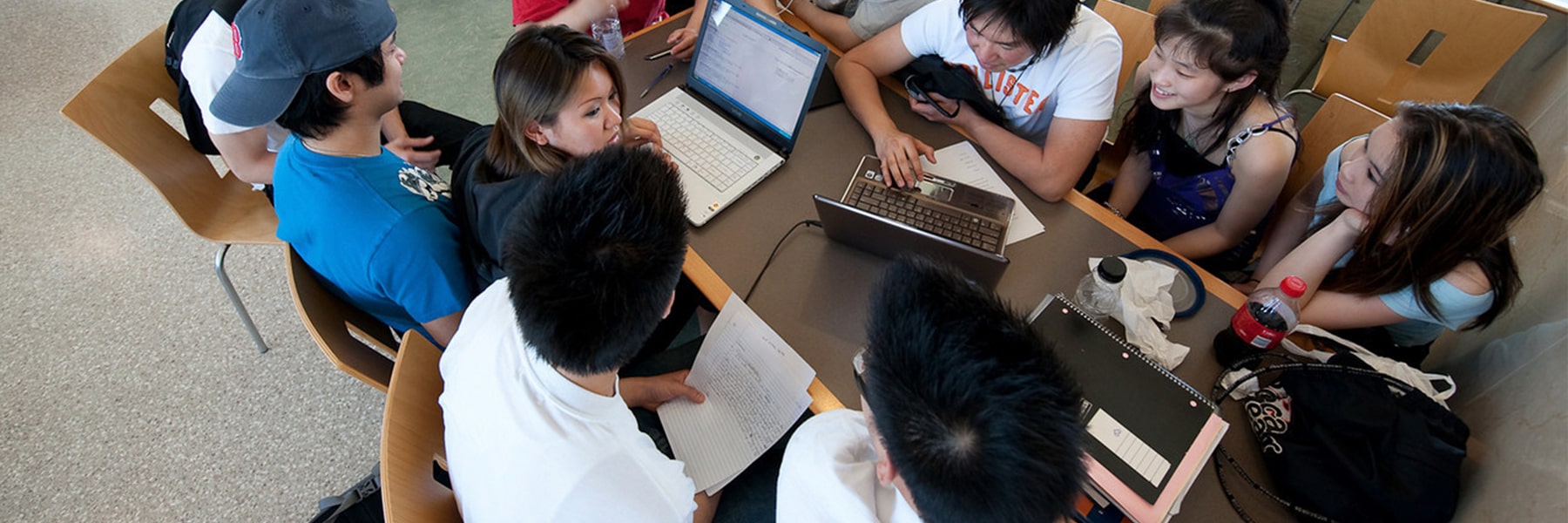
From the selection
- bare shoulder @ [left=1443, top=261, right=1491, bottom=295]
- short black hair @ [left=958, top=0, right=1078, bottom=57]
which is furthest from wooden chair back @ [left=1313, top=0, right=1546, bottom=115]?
short black hair @ [left=958, top=0, right=1078, bottom=57]

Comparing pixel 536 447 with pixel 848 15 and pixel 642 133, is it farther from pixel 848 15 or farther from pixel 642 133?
pixel 848 15

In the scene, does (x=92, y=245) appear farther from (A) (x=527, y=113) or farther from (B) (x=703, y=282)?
(B) (x=703, y=282)


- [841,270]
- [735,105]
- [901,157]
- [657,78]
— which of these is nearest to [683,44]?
[657,78]

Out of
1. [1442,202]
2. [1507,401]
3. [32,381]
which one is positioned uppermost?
[1442,202]

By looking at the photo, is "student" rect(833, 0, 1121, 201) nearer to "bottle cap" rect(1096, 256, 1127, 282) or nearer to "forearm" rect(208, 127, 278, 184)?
"bottle cap" rect(1096, 256, 1127, 282)

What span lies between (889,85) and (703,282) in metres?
0.76

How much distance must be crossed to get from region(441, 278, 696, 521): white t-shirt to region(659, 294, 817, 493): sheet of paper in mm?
208

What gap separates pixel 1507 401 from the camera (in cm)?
108

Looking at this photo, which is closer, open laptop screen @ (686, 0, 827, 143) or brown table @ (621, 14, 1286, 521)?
brown table @ (621, 14, 1286, 521)

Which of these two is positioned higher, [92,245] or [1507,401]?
[1507,401]

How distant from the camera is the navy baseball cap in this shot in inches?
44.1

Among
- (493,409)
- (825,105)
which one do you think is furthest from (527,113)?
(825,105)

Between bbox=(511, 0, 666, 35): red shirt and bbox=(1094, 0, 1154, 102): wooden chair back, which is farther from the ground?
bbox=(1094, 0, 1154, 102): wooden chair back

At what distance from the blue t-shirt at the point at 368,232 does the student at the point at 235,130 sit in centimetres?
22
